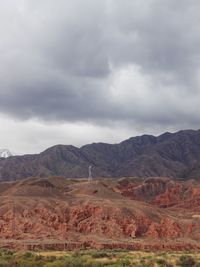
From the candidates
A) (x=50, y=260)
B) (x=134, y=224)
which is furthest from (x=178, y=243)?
(x=50, y=260)

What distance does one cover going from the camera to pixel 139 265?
62750 millimetres

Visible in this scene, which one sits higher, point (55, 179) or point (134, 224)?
point (55, 179)

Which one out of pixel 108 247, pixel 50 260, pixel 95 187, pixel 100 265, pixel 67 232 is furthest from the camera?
pixel 95 187

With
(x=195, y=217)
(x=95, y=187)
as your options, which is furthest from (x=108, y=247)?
(x=95, y=187)

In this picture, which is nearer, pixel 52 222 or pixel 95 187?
pixel 52 222

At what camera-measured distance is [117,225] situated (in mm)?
125500

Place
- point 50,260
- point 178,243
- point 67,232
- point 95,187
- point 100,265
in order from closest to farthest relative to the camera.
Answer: point 100,265, point 50,260, point 178,243, point 67,232, point 95,187

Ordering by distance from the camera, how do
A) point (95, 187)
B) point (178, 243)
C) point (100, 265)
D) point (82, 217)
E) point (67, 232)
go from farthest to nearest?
point (95, 187)
point (82, 217)
point (67, 232)
point (178, 243)
point (100, 265)

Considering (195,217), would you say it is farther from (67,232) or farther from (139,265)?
(139,265)

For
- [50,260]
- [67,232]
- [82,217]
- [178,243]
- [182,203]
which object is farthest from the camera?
[182,203]

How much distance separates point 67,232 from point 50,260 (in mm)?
55989

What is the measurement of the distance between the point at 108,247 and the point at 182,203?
312 ft

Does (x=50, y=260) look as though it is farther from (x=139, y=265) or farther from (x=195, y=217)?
(x=195, y=217)

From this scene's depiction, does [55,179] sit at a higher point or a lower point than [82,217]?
higher
